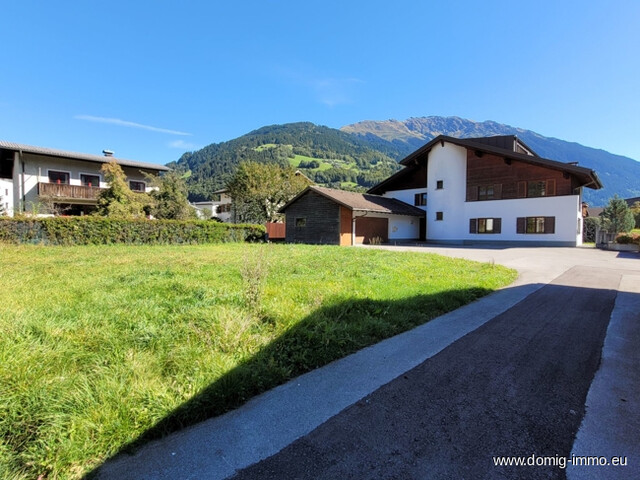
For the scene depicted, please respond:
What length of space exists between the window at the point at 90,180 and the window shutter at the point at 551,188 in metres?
37.0

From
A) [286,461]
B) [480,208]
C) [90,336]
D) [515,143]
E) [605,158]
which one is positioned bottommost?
[286,461]

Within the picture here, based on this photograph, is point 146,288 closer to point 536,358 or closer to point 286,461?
point 286,461

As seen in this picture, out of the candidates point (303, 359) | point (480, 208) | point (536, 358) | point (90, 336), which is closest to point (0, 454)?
point (90, 336)

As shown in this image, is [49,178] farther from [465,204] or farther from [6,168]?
[465,204]

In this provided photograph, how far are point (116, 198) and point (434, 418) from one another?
2800cm

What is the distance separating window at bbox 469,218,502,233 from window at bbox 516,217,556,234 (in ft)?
4.88

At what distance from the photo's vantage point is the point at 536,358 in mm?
3666

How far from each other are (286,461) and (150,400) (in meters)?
1.25

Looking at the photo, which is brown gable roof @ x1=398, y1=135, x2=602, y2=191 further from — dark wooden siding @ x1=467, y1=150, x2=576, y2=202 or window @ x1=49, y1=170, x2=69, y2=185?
window @ x1=49, y1=170, x2=69, y2=185

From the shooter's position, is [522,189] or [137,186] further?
[137,186]

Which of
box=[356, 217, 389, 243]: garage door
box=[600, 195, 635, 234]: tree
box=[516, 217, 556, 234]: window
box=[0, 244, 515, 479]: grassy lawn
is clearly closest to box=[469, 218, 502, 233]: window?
box=[516, 217, 556, 234]: window

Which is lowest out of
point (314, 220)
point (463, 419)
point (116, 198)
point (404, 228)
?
point (463, 419)

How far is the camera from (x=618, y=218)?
38.7 metres

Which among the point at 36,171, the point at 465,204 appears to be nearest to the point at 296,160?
the point at 465,204
